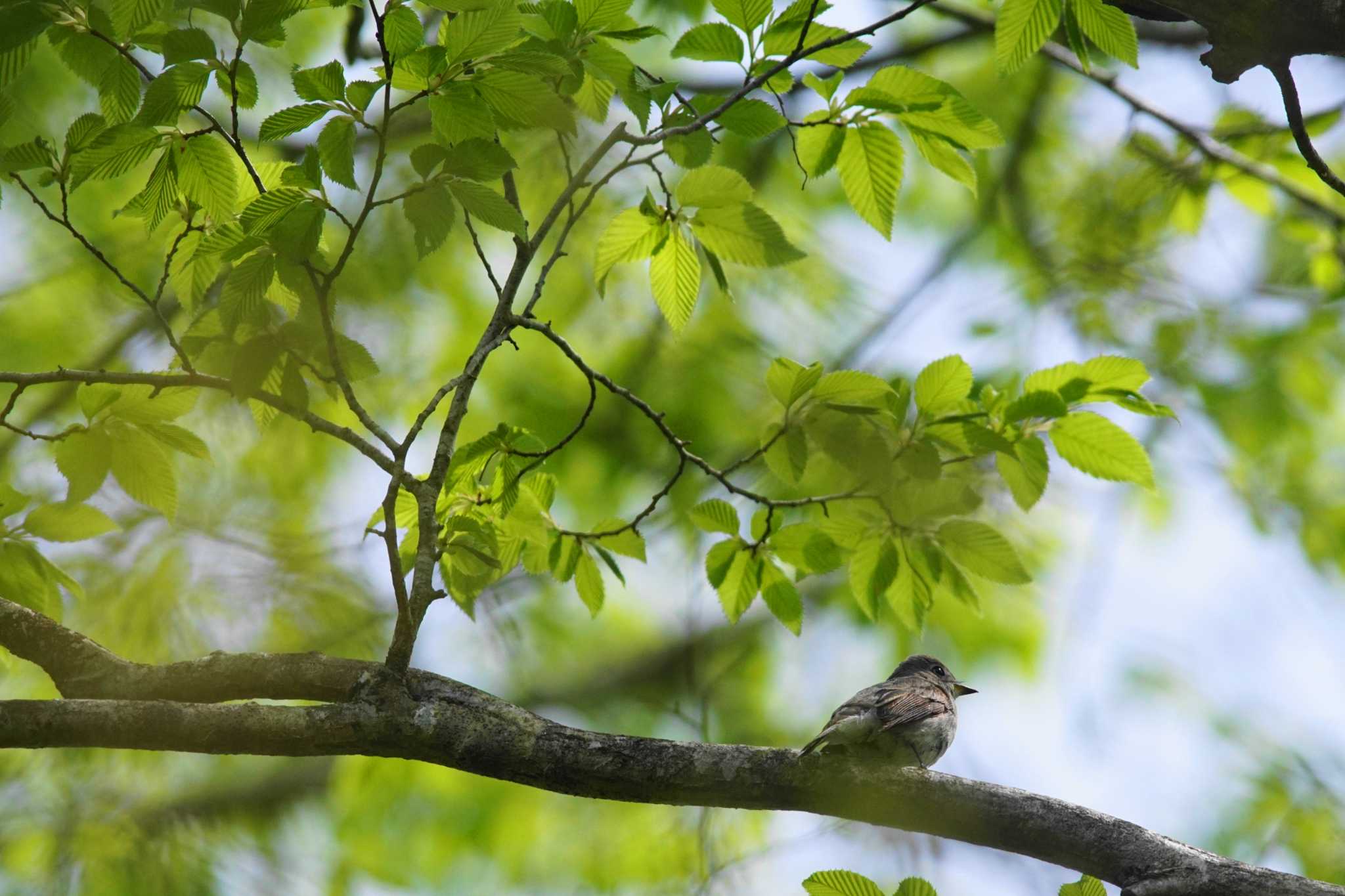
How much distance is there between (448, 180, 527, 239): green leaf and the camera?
235 cm

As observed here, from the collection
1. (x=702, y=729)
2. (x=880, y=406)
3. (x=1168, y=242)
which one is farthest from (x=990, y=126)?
(x=1168, y=242)

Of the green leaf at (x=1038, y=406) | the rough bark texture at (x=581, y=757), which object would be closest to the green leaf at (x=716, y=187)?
the green leaf at (x=1038, y=406)

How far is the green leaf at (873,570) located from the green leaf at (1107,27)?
54.5 inches

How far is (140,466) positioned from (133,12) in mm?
1237

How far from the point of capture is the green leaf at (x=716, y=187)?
268 centimetres

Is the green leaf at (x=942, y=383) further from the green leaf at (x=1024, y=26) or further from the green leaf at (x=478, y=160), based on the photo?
the green leaf at (x=478, y=160)

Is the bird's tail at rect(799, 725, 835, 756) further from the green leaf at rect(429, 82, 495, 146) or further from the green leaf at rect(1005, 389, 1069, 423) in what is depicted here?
the green leaf at rect(429, 82, 495, 146)

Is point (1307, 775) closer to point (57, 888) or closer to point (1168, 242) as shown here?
point (1168, 242)

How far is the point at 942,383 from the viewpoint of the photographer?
2.89 m

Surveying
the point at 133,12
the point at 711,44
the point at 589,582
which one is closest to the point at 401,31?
the point at 133,12

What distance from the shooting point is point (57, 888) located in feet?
15.8

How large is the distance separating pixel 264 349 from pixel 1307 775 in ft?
17.3

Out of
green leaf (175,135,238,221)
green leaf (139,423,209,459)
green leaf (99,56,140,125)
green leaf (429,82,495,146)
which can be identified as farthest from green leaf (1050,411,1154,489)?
green leaf (99,56,140,125)

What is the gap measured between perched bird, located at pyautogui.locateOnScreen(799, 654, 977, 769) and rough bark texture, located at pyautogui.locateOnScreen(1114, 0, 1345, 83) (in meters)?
2.04
